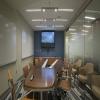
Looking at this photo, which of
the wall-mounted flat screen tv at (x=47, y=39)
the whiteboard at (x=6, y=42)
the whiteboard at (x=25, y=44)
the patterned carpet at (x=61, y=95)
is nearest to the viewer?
the patterned carpet at (x=61, y=95)

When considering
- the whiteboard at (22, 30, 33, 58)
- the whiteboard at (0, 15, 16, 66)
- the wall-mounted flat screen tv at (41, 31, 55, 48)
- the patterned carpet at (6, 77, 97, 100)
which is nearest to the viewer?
the patterned carpet at (6, 77, 97, 100)

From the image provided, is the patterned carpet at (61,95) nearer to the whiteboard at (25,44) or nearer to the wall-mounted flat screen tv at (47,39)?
the whiteboard at (25,44)

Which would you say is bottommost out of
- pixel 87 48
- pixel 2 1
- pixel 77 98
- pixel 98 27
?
pixel 77 98

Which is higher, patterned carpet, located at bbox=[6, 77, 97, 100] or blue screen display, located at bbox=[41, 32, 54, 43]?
blue screen display, located at bbox=[41, 32, 54, 43]

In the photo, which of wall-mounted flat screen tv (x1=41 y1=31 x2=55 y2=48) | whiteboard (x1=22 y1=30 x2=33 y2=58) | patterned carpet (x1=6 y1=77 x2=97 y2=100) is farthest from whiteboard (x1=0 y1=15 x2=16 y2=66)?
wall-mounted flat screen tv (x1=41 y1=31 x2=55 y2=48)

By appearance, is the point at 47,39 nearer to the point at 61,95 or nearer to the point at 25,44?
the point at 25,44

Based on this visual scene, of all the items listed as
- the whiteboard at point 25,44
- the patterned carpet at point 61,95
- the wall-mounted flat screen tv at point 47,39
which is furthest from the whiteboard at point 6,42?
the wall-mounted flat screen tv at point 47,39

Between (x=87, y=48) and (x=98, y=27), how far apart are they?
1507mm

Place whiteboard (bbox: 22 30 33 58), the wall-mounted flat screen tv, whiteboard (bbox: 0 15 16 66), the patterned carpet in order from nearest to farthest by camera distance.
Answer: the patterned carpet < whiteboard (bbox: 0 15 16 66) < whiteboard (bbox: 22 30 33 58) < the wall-mounted flat screen tv

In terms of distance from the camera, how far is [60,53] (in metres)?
15.1

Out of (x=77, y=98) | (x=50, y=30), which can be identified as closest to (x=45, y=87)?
(x=77, y=98)

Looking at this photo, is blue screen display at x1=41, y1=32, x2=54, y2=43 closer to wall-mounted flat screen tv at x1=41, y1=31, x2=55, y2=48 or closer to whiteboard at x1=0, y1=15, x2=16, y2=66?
wall-mounted flat screen tv at x1=41, y1=31, x2=55, y2=48

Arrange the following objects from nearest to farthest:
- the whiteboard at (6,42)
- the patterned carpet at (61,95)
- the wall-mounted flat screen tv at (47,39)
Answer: the patterned carpet at (61,95), the whiteboard at (6,42), the wall-mounted flat screen tv at (47,39)

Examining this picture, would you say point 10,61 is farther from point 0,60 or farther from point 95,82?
point 95,82
